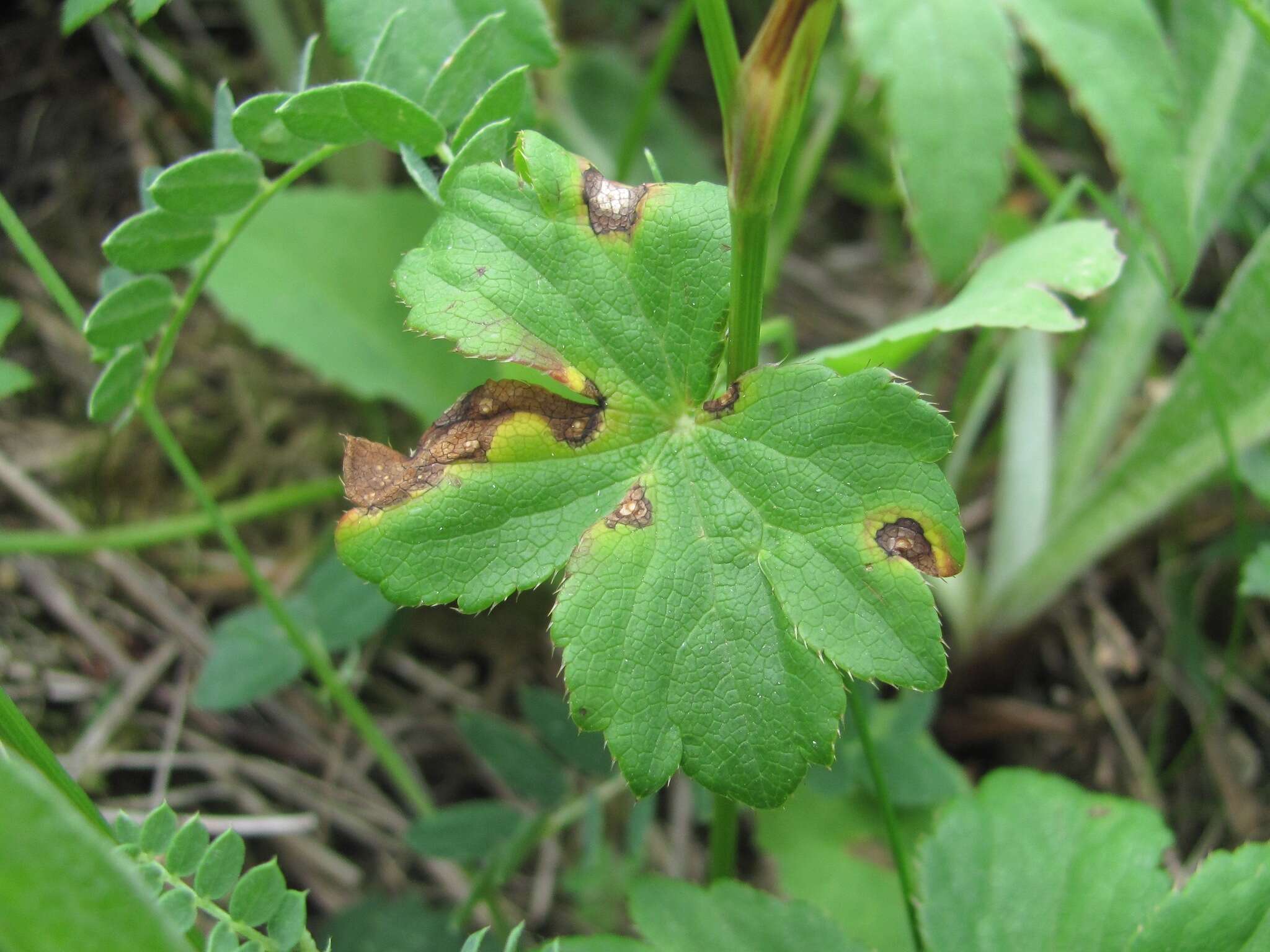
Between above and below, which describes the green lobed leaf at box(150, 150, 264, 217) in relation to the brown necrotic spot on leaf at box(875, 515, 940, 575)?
above

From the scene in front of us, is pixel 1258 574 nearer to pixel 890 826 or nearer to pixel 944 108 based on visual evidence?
pixel 890 826

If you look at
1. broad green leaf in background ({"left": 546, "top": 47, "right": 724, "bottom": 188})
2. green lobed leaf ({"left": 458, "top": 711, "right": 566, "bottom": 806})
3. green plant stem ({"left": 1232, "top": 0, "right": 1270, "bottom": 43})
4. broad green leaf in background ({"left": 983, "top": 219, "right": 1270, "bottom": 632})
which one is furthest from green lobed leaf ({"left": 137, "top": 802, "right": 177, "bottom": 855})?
broad green leaf in background ({"left": 546, "top": 47, "right": 724, "bottom": 188})

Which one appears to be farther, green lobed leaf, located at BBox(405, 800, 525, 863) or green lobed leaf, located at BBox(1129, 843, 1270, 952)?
green lobed leaf, located at BBox(405, 800, 525, 863)

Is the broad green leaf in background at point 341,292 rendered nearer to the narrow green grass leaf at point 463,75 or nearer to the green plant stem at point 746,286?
the narrow green grass leaf at point 463,75

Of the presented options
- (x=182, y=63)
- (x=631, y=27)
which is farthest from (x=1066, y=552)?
(x=182, y=63)

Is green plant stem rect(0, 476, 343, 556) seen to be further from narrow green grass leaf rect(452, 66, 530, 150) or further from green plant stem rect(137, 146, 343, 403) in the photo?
narrow green grass leaf rect(452, 66, 530, 150)

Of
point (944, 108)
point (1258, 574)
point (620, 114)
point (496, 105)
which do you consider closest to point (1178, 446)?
point (1258, 574)

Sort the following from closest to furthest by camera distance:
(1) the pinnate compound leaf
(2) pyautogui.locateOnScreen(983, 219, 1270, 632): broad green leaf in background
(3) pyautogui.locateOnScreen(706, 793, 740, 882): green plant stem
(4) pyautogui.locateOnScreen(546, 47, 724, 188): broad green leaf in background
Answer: (1) the pinnate compound leaf < (3) pyautogui.locateOnScreen(706, 793, 740, 882): green plant stem < (2) pyautogui.locateOnScreen(983, 219, 1270, 632): broad green leaf in background < (4) pyautogui.locateOnScreen(546, 47, 724, 188): broad green leaf in background

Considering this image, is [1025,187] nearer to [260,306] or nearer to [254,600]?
[260,306]

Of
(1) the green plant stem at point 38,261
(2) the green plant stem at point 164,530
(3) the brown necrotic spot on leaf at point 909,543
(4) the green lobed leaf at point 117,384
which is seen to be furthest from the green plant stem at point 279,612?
(3) the brown necrotic spot on leaf at point 909,543
